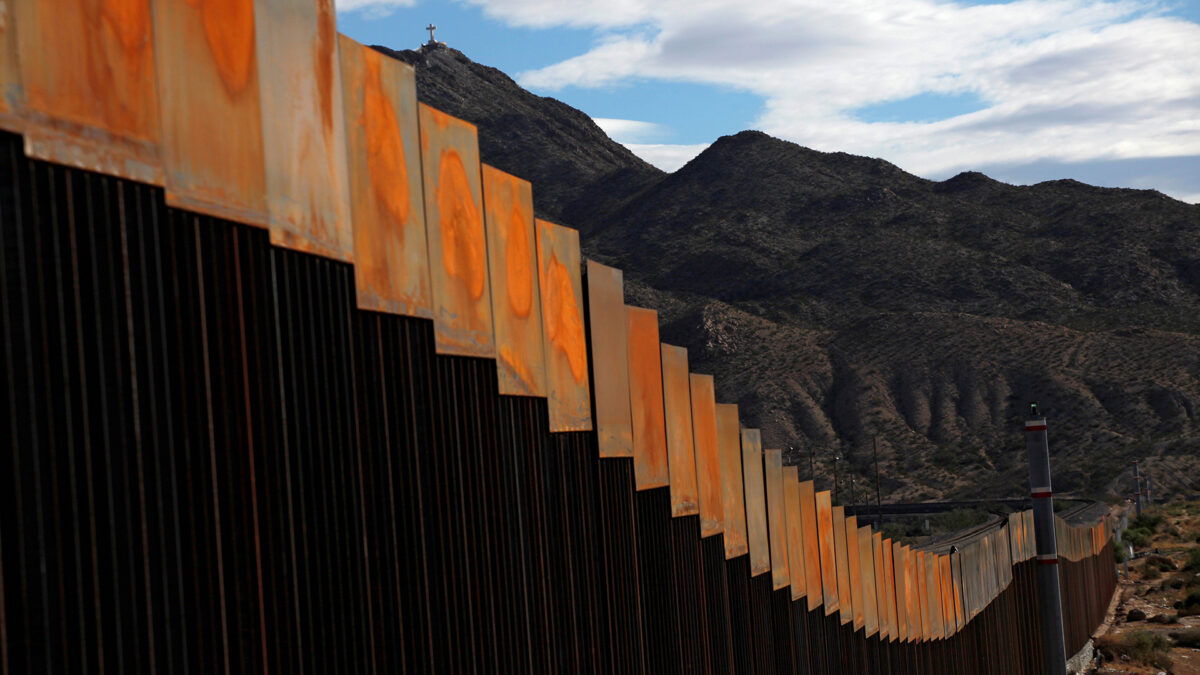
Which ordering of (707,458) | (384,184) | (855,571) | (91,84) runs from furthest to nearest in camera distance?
(855,571), (707,458), (384,184), (91,84)

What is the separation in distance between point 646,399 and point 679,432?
0.60m

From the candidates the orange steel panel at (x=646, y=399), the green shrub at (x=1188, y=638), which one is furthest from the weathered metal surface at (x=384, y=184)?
the green shrub at (x=1188, y=638)

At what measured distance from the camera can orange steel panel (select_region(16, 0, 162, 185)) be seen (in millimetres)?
3268

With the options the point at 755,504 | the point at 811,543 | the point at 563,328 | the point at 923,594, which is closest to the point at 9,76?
the point at 563,328

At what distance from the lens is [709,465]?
8406mm

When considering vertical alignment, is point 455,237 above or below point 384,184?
below

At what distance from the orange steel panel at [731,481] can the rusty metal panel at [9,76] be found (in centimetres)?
587

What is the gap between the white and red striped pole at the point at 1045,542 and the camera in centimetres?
1527

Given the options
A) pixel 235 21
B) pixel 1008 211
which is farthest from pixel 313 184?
pixel 1008 211

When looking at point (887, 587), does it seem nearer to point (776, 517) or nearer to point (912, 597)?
point (912, 597)

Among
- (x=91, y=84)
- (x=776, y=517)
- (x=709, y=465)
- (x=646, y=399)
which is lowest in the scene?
(x=776, y=517)

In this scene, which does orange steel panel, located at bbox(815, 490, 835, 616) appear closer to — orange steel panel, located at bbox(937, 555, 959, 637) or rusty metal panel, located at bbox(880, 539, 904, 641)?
rusty metal panel, located at bbox(880, 539, 904, 641)

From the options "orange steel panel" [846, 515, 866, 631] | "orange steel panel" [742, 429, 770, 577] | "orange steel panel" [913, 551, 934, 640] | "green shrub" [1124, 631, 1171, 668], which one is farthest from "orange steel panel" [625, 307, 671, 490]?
"green shrub" [1124, 631, 1171, 668]

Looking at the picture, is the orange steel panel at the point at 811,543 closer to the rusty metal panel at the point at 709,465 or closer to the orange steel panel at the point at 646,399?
the rusty metal panel at the point at 709,465
